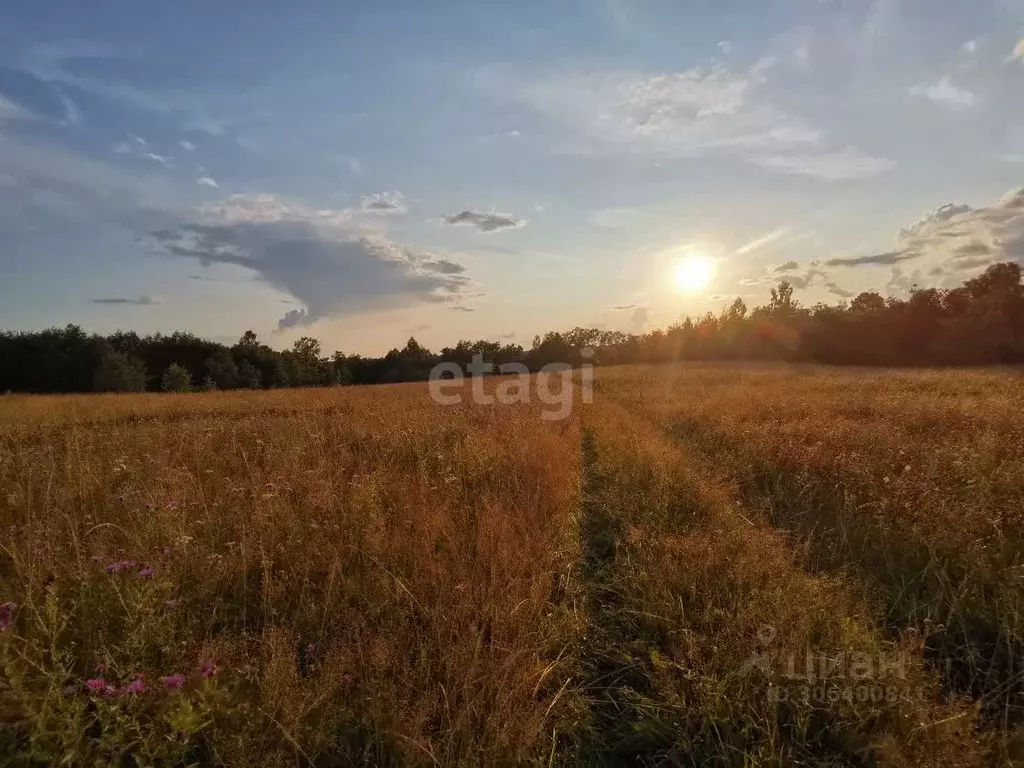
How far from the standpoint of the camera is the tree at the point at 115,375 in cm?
3847

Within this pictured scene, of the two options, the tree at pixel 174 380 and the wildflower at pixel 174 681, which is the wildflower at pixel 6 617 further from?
the tree at pixel 174 380

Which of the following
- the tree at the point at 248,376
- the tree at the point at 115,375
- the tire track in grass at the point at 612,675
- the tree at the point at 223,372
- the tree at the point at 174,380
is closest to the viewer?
the tire track in grass at the point at 612,675

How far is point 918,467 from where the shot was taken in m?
6.07

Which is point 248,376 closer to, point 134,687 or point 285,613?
point 285,613

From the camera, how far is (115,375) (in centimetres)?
3841

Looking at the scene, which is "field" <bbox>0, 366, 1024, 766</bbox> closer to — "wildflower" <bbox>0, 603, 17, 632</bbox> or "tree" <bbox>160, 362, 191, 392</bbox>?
"wildflower" <bbox>0, 603, 17, 632</bbox>

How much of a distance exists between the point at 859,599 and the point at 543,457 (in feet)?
12.9

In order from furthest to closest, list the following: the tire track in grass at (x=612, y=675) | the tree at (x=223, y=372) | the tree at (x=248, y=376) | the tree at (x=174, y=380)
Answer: the tree at (x=248, y=376) < the tree at (x=223, y=372) < the tree at (x=174, y=380) < the tire track in grass at (x=612, y=675)

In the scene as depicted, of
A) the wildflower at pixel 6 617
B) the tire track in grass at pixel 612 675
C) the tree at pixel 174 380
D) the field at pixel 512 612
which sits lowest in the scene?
the tire track in grass at pixel 612 675

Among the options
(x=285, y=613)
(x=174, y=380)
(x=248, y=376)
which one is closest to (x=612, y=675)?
(x=285, y=613)

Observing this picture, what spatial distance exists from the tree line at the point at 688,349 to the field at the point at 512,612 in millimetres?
34770

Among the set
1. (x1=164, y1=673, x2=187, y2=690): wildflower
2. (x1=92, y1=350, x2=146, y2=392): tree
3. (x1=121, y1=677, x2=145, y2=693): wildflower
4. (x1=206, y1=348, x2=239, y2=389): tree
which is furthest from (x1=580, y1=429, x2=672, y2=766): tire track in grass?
(x1=206, y1=348, x2=239, y2=389): tree

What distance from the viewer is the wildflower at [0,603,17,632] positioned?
7.51 ft

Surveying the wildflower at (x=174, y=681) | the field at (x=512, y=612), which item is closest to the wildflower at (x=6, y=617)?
the field at (x=512, y=612)
